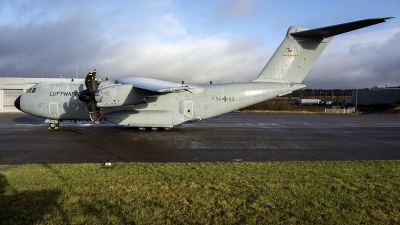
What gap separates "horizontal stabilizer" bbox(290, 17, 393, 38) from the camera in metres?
13.8

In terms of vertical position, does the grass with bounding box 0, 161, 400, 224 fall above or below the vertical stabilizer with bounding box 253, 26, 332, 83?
below

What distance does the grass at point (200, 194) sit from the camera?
498cm

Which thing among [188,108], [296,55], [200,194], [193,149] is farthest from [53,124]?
[200,194]

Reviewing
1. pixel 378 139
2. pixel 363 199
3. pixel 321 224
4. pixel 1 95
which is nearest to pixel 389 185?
pixel 363 199

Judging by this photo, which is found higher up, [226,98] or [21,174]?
[226,98]

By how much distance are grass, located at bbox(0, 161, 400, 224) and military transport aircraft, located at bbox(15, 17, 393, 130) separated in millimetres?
8971

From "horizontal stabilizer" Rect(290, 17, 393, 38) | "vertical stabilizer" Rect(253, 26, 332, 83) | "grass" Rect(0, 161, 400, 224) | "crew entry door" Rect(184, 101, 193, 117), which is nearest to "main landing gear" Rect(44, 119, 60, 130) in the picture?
"crew entry door" Rect(184, 101, 193, 117)

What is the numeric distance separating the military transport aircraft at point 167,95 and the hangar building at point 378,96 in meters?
52.4

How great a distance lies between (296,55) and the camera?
18188 millimetres

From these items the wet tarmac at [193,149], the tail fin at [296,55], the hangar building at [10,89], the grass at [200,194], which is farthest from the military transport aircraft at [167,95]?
the hangar building at [10,89]

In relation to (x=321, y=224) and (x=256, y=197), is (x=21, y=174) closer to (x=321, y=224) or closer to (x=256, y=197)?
(x=256, y=197)

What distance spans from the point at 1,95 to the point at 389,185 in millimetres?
50039

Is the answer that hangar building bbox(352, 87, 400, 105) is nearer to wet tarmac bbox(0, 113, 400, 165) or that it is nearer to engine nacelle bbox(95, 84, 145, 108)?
wet tarmac bbox(0, 113, 400, 165)

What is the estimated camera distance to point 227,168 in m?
8.43
